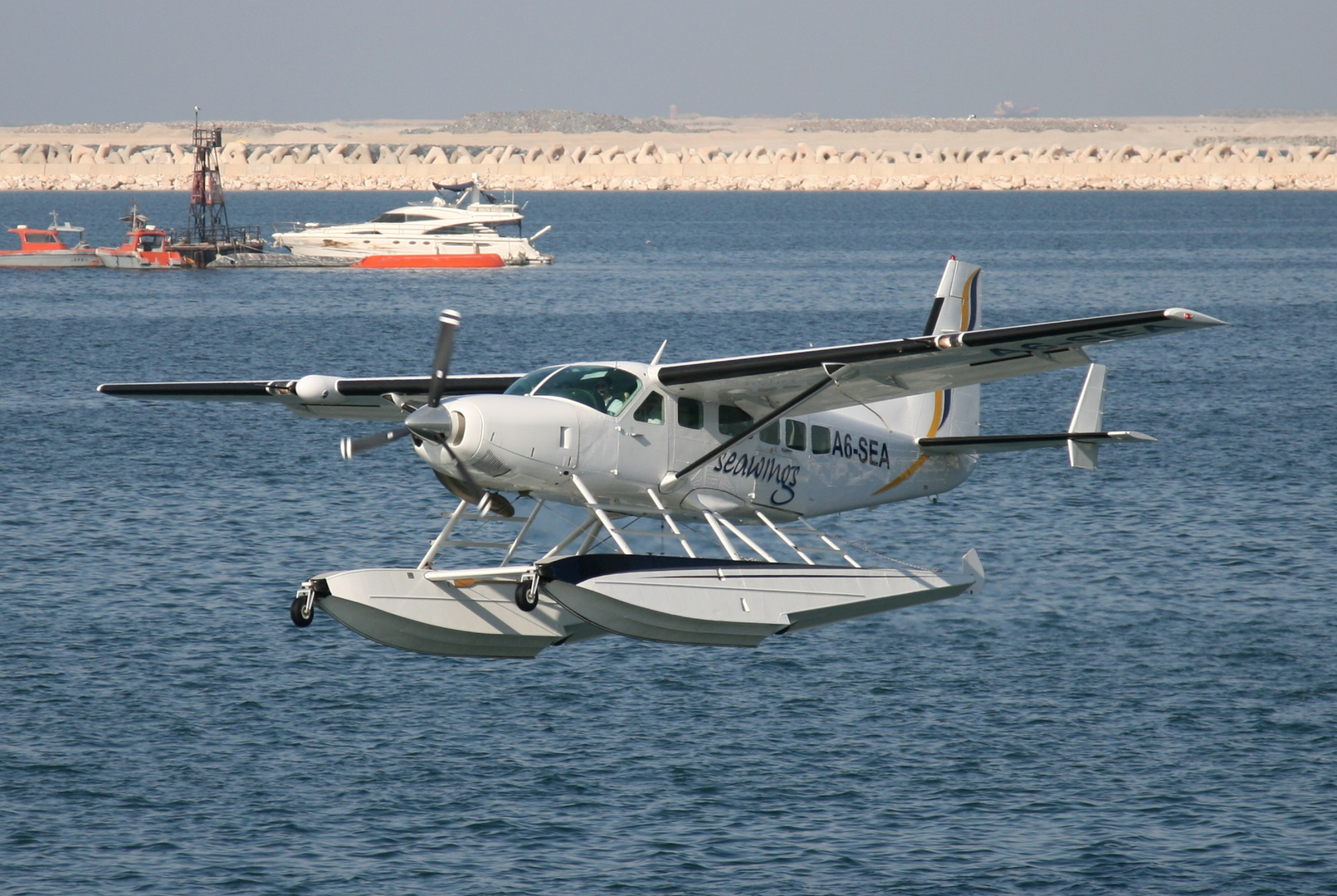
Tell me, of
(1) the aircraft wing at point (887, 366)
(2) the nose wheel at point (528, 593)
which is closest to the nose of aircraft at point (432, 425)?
(2) the nose wheel at point (528, 593)

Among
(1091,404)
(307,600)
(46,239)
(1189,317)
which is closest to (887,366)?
(1189,317)

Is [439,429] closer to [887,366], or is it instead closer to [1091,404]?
[887,366]

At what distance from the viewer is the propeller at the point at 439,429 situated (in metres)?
16.3

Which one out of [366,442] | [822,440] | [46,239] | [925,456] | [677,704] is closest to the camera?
[366,442]

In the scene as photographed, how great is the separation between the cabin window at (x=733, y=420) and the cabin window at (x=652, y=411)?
1.10 meters

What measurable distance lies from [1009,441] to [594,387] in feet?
21.4

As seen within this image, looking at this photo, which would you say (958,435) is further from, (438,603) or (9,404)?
(9,404)

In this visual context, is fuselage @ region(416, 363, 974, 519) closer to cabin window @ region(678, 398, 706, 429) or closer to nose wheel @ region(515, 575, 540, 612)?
cabin window @ region(678, 398, 706, 429)

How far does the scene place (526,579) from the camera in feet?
56.0

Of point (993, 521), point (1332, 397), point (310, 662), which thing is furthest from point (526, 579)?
point (1332, 397)

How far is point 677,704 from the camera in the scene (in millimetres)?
25047

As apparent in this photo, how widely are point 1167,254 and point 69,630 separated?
103m

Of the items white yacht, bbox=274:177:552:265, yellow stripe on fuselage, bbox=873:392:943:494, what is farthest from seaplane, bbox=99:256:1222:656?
white yacht, bbox=274:177:552:265

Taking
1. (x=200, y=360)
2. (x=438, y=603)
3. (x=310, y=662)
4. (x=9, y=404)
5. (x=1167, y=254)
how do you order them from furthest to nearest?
(x=1167, y=254), (x=200, y=360), (x=9, y=404), (x=310, y=662), (x=438, y=603)
